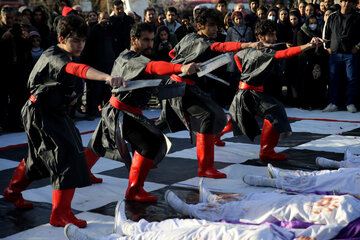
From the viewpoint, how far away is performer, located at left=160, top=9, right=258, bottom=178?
167 inches

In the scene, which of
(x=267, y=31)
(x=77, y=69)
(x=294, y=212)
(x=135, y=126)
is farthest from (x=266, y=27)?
(x=294, y=212)

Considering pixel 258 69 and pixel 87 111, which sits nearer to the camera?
pixel 258 69

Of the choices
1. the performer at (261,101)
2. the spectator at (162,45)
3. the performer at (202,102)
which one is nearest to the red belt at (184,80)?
the performer at (202,102)

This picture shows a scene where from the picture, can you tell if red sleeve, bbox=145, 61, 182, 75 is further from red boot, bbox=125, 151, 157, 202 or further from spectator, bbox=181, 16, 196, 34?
spectator, bbox=181, 16, 196, 34

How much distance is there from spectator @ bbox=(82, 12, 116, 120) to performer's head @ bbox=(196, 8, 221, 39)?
3.40 m

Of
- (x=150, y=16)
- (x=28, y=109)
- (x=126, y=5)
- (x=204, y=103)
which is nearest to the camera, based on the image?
(x=28, y=109)

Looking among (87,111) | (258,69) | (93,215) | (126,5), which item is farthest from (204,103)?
(126,5)

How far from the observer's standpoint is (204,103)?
4.27 m

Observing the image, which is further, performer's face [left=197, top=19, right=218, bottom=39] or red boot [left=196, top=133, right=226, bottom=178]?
performer's face [left=197, top=19, right=218, bottom=39]

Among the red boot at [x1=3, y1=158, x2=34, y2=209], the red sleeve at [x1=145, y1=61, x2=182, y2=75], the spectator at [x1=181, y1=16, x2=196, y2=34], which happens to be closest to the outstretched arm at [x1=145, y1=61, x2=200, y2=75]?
the red sleeve at [x1=145, y1=61, x2=182, y2=75]

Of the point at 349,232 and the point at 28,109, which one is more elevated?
the point at 28,109

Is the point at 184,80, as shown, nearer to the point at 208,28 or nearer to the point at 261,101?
the point at 208,28

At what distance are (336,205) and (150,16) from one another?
21.4 feet

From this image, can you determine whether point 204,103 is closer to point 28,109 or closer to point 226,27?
point 28,109
